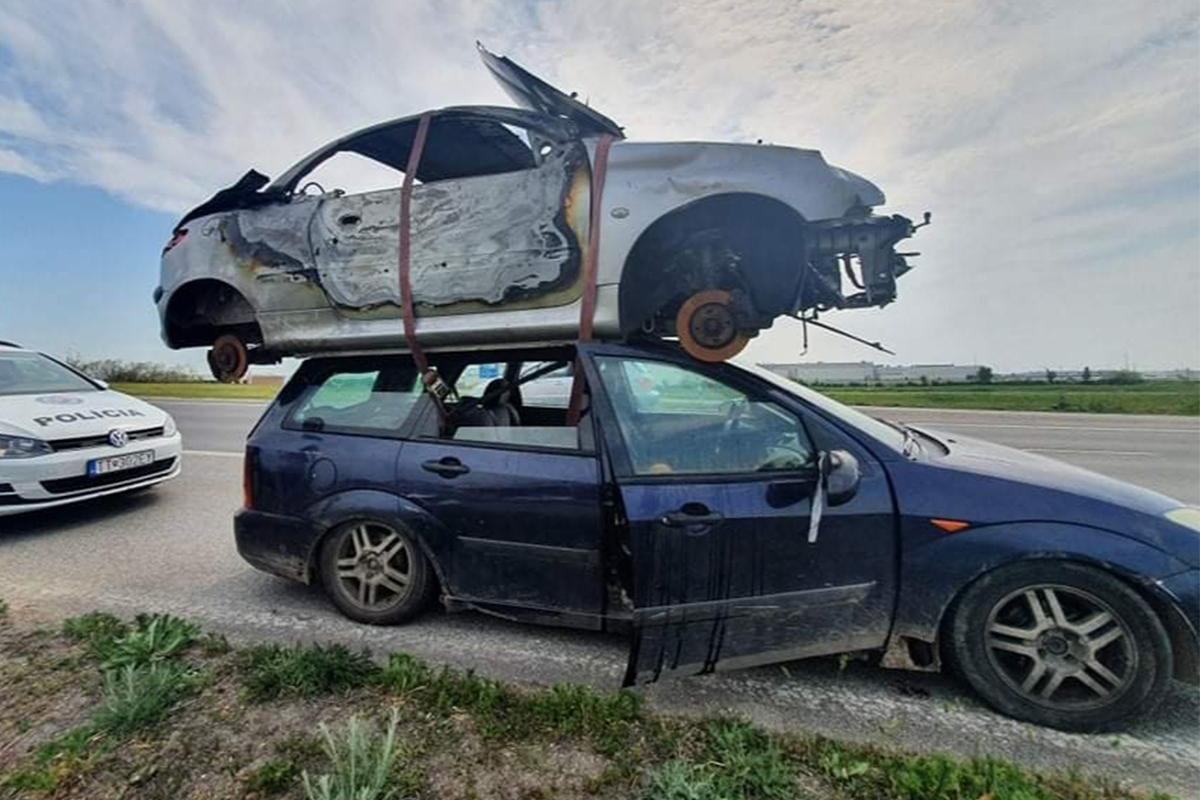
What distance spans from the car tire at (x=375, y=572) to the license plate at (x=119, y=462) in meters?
3.24

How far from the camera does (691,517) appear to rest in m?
2.34

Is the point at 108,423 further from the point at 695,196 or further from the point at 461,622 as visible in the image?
the point at 695,196

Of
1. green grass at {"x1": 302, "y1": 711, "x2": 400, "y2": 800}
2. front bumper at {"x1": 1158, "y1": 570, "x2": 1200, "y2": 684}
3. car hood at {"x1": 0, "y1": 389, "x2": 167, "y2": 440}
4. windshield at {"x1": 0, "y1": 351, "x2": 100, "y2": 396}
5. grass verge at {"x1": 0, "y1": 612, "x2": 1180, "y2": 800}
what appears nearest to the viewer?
green grass at {"x1": 302, "y1": 711, "x2": 400, "y2": 800}

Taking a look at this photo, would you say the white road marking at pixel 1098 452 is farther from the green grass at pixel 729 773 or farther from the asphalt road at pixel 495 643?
the green grass at pixel 729 773

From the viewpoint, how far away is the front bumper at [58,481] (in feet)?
14.8

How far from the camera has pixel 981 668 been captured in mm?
2275

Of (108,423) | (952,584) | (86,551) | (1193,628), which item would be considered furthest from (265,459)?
(1193,628)

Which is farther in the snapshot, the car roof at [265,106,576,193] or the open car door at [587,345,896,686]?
the car roof at [265,106,576,193]

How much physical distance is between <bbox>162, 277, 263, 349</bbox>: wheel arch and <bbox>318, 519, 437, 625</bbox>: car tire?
4.63 ft

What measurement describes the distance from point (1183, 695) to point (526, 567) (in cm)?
280

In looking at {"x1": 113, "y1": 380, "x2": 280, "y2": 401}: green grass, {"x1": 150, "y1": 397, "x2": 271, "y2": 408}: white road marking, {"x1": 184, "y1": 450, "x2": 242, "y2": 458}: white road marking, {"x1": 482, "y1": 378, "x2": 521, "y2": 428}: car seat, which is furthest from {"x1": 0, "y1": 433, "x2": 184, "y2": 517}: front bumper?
Result: {"x1": 113, "y1": 380, "x2": 280, "y2": 401}: green grass

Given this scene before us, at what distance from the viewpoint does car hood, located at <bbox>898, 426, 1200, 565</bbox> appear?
2.17 m

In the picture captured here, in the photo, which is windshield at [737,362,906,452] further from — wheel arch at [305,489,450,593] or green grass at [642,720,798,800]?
wheel arch at [305,489,450,593]

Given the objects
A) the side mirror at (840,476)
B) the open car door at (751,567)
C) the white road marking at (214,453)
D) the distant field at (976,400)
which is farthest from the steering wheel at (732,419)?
the distant field at (976,400)
